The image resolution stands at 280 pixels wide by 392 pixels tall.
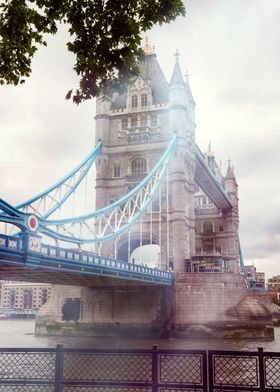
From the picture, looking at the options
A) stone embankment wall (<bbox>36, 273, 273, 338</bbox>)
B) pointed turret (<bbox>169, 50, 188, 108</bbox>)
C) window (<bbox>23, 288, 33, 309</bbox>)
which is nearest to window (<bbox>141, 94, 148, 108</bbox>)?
pointed turret (<bbox>169, 50, 188, 108</bbox>)

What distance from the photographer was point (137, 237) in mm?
47531

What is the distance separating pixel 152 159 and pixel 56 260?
26543mm

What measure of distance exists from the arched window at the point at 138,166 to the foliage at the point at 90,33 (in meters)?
40.3

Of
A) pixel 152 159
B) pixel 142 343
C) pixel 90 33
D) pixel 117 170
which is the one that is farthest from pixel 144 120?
pixel 90 33

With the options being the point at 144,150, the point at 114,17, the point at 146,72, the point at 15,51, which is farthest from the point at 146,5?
the point at 146,72

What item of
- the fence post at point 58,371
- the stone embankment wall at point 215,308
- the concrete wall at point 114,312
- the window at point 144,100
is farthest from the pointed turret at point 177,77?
the fence post at point 58,371

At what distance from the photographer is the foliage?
7.41 m

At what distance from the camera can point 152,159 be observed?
48.4m

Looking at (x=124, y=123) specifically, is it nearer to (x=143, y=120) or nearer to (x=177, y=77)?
(x=143, y=120)

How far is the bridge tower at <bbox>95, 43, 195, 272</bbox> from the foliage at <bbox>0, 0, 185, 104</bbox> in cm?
3631

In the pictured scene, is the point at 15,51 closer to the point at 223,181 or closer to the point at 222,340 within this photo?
the point at 222,340

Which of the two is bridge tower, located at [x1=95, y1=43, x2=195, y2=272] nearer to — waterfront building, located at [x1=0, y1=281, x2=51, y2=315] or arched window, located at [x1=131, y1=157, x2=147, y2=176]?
arched window, located at [x1=131, y1=157, x2=147, y2=176]

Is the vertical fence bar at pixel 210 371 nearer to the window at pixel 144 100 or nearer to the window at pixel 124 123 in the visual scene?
the window at pixel 124 123

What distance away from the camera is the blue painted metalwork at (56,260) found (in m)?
19.7
